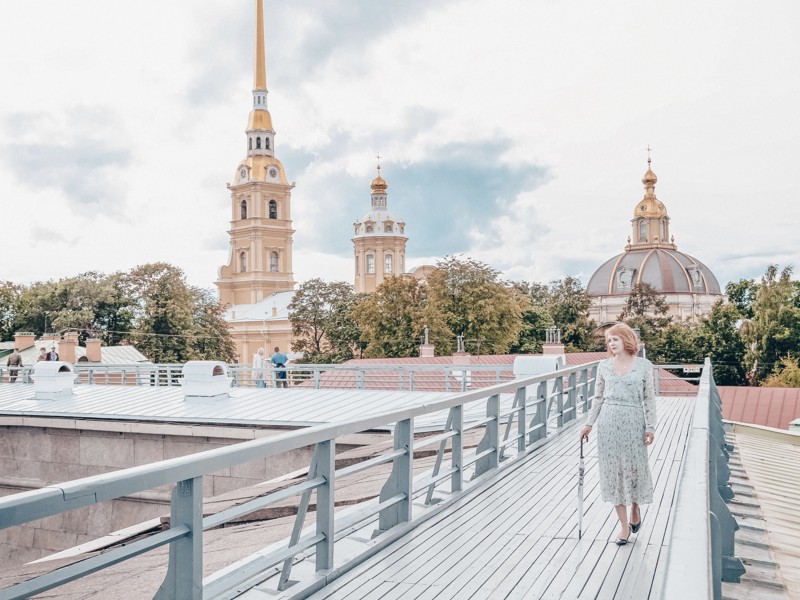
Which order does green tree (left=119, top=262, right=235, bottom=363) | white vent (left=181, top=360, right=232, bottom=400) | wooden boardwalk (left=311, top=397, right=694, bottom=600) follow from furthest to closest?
green tree (left=119, top=262, right=235, bottom=363) < white vent (left=181, top=360, right=232, bottom=400) < wooden boardwalk (left=311, top=397, right=694, bottom=600)

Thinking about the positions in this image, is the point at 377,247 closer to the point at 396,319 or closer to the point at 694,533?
the point at 396,319

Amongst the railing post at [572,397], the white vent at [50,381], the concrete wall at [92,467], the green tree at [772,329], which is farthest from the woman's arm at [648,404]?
the green tree at [772,329]

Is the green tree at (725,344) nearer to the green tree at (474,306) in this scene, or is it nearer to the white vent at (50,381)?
the green tree at (474,306)

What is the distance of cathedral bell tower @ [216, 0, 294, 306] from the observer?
Result: 12250 centimetres

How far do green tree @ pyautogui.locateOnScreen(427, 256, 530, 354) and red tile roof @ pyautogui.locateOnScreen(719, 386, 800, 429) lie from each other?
31.6m

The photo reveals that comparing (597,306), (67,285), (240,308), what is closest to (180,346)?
(67,285)

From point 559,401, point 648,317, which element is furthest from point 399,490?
point 648,317

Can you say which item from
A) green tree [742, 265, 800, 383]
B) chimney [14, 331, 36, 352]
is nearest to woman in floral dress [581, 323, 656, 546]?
chimney [14, 331, 36, 352]

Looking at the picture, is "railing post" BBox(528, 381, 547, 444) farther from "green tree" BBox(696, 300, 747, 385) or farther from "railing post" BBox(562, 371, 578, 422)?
"green tree" BBox(696, 300, 747, 385)

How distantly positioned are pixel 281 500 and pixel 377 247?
394 feet

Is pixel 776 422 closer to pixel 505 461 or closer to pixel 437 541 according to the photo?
pixel 505 461

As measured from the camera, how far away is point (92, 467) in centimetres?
1989

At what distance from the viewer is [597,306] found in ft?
467

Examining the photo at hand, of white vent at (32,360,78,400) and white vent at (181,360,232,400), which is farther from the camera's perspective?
white vent at (32,360,78,400)
